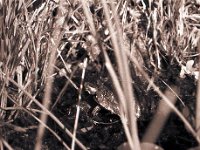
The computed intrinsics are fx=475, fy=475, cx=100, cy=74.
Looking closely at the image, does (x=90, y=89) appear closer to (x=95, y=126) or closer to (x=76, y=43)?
→ (x=95, y=126)

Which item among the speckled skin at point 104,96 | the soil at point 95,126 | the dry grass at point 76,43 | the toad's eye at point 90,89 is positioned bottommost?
the soil at point 95,126

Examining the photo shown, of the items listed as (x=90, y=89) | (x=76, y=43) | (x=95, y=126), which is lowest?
(x=95, y=126)

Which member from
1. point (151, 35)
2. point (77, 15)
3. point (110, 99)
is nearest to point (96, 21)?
point (77, 15)

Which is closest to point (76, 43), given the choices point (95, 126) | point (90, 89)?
point (90, 89)

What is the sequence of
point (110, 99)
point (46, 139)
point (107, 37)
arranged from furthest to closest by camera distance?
→ 1. point (107, 37)
2. point (110, 99)
3. point (46, 139)

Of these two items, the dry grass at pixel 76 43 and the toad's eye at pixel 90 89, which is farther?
the toad's eye at pixel 90 89

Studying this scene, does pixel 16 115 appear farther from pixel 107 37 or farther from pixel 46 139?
pixel 107 37

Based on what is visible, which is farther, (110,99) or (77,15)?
(77,15)

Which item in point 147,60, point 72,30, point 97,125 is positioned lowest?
point 97,125
